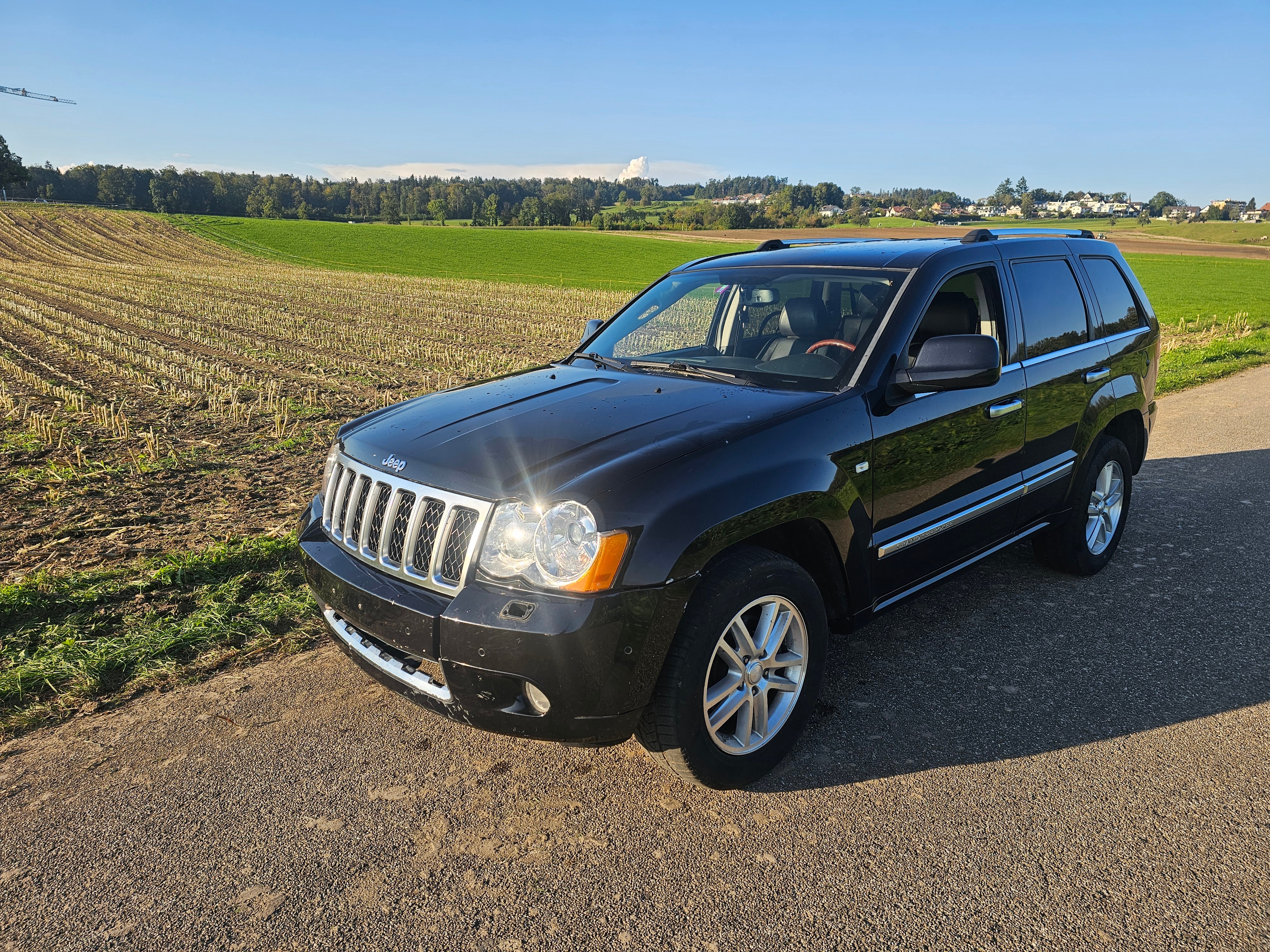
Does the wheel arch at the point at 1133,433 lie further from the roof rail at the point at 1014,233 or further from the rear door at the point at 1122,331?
the roof rail at the point at 1014,233

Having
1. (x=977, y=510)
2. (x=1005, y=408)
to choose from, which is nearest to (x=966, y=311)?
(x=1005, y=408)

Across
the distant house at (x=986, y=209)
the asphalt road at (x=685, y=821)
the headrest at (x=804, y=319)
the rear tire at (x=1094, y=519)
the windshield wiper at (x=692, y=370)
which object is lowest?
the asphalt road at (x=685, y=821)

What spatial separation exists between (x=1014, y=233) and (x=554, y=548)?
344 cm

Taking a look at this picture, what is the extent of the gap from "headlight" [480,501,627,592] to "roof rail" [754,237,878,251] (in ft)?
8.55

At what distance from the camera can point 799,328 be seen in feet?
13.1

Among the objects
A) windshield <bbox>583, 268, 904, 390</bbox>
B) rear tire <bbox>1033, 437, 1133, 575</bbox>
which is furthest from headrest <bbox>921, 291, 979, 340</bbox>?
rear tire <bbox>1033, 437, 1133, 575</bbox>

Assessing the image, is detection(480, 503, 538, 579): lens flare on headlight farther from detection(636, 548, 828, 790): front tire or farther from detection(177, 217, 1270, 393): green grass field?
detection(177, 217, 1270, 393): green grass field

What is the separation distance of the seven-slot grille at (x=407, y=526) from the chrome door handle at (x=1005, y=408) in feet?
8.29

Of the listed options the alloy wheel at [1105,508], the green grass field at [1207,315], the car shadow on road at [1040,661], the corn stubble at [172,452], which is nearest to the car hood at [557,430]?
the car shadow on road at [1040,661]

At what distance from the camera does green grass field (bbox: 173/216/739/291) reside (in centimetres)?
5153

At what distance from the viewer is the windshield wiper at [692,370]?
381cm

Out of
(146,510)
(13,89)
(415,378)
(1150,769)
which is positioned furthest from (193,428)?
(13,89)

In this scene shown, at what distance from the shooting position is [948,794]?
10.1 feet

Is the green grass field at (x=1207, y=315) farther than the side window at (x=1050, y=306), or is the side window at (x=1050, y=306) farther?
the green grass field at (x=1207, y=315)
